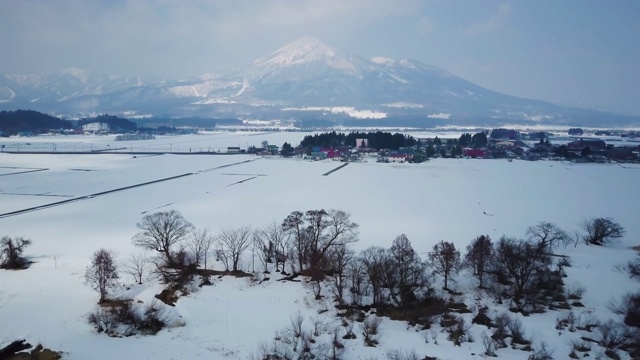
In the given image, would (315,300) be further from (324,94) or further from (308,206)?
(324,94)

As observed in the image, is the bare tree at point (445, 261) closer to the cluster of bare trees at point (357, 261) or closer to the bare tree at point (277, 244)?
the cluster of bare trees at point (357, 261)

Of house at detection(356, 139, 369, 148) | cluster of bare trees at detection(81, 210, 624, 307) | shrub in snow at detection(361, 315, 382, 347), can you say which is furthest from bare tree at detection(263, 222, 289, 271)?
house at detection(356, 139, 369, 148)

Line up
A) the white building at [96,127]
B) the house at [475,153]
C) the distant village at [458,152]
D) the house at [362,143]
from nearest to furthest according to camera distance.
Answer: the distant village at [458,152]
the house at [475,153]
the house at [362,143]
the white building at [96,127]

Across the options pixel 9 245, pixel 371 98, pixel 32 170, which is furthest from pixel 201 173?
pixel 371 98

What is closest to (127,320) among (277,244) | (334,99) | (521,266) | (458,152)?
(277,244)

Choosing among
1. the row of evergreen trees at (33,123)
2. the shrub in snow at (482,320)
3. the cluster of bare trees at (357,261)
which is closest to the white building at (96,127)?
the row of evergreen trees at (33,123)

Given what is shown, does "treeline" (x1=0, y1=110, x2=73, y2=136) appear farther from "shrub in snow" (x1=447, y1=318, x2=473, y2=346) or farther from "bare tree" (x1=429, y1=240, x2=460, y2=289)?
"shrub in snow" (x1=447, y1=318, x2=473, y2=346)
